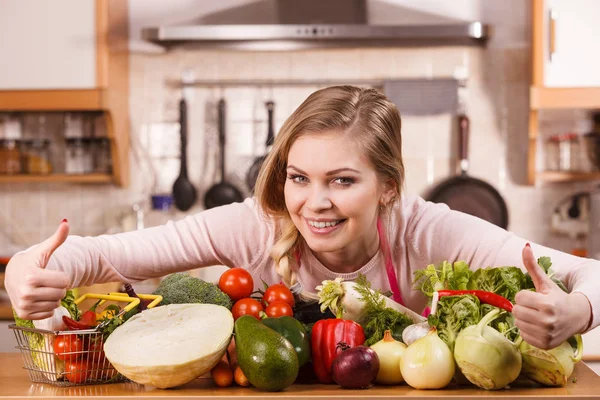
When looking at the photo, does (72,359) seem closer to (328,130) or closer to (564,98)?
(328,130)

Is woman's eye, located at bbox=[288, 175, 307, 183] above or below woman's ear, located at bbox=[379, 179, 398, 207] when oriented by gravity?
above

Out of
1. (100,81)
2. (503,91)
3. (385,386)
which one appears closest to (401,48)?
(503,91)

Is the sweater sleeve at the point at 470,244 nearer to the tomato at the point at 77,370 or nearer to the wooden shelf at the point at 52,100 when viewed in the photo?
the tomato at the point at 77,370

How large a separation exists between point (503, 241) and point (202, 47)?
2.64m

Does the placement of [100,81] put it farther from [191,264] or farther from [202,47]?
[191,264]

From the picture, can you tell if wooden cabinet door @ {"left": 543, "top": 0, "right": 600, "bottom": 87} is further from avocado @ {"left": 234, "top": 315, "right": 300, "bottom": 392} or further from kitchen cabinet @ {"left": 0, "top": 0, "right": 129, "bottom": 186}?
avocado @ {"left": 234, "top": 315, "right": 300, "bottom": 392}

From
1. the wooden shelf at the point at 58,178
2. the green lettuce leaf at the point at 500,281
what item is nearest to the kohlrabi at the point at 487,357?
the green lettuce leaf at the point at 500,281

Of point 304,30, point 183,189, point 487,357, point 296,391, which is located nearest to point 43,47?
point 183,189

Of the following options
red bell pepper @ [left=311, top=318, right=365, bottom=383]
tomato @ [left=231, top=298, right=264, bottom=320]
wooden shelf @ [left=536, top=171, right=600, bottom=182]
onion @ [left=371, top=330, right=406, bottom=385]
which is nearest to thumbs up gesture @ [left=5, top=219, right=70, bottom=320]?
tomato @ [left=231, top=298, right=264, bottom=320]

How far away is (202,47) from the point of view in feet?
13.6

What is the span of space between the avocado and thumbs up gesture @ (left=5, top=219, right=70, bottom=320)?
336 millimetres

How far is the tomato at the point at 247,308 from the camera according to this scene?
1.51 meters

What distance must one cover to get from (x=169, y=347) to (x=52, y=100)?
8.97ft

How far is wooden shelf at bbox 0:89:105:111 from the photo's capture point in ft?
12.3
